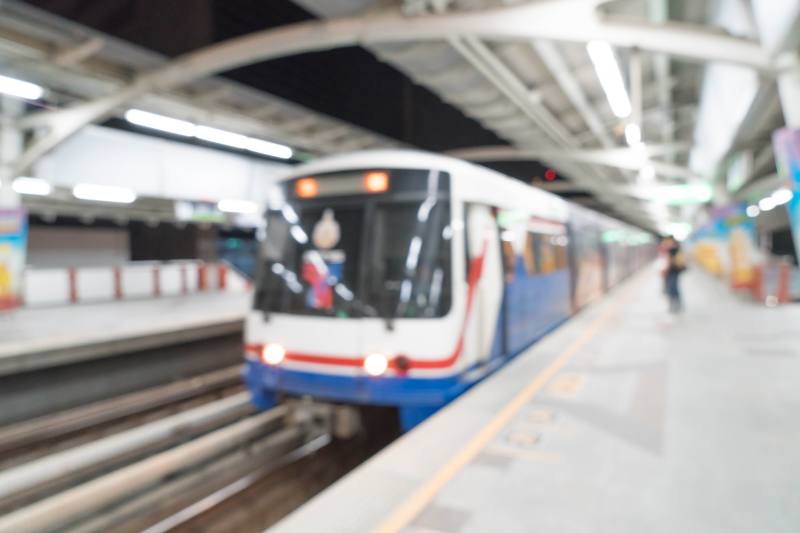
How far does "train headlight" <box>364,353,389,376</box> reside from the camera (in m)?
4.38

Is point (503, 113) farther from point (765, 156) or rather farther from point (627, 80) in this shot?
point (765, 156)

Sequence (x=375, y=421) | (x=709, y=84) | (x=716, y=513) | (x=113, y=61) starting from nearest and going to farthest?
(x=716, y=513) < (x=375, y=421) < (x=113, y=61) < (x=709, y=84)

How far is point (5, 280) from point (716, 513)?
363 inches

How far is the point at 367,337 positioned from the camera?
4438 millimetres

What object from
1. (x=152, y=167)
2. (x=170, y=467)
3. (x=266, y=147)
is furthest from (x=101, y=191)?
(x=170, y=467)

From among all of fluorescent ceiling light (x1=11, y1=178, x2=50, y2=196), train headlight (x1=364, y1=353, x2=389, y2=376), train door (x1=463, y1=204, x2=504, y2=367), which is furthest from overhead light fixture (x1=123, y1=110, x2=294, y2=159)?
train headlight (x1=364, y1=353, x2=389, y2=376)

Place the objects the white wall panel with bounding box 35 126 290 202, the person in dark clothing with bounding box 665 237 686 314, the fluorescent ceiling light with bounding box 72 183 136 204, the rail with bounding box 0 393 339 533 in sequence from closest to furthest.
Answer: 1. the rail with bounding box 0 393 339 533
2. the person in dark clothing with bounding box 665 237 686 314
3. the white wall panel with bounding box 35 126 290 202
4. the fluorescent ceiling light with bounding box 72 183 136 204

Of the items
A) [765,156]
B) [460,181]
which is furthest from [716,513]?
[765,156]

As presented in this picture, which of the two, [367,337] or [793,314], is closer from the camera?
[367,337]

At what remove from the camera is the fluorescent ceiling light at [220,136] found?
35.2 ft

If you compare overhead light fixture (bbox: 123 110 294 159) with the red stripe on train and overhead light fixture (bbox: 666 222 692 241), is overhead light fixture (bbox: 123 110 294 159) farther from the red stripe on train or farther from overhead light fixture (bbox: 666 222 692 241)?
overhead light fixture (bbox: 666 222 692 241)

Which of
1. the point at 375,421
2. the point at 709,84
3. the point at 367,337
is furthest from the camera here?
the point at 709,84

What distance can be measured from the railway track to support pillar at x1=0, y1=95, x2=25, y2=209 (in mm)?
5290

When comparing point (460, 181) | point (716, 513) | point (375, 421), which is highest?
point (460, 181)
